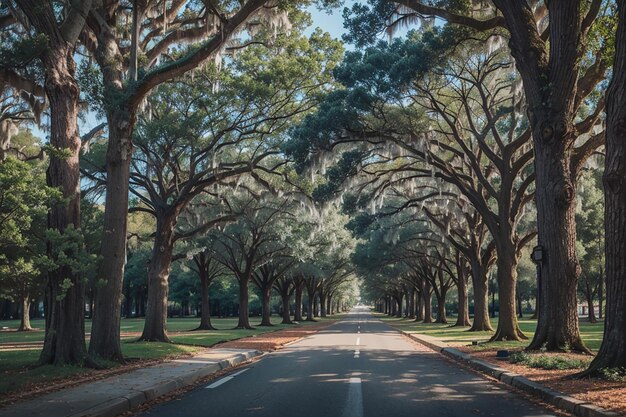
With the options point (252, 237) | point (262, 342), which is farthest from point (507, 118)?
point (252, 237)

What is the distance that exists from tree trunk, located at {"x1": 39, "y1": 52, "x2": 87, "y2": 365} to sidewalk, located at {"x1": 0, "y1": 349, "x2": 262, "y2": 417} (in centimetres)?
148

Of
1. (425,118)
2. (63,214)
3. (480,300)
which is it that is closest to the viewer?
(63,214)

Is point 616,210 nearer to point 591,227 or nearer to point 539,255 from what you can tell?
point 539,255

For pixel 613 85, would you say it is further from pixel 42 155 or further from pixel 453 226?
pixel 453 226

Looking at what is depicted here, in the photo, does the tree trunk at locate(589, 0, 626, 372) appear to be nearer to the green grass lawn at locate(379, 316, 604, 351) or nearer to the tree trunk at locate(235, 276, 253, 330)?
the green grass lawn at locate(379, 316, 604, 351)

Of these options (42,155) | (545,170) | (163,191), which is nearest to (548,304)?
(545,170)

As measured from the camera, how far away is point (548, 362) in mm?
11406

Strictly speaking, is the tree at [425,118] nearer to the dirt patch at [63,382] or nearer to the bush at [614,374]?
the dirt patch at [63,382]

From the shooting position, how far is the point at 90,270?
11.3 m

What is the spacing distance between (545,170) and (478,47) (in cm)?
615

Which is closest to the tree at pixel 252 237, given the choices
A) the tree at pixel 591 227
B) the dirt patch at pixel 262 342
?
the dirt patch at pixel 262 342

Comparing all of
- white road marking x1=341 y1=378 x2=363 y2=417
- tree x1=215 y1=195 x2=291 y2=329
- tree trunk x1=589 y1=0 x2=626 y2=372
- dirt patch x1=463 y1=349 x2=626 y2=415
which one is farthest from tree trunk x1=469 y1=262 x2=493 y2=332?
tree trunk x1=589 y1=0 x2=626 y2=372

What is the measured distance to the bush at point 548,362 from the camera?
36.2 ft

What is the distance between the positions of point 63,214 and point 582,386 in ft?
34.6
